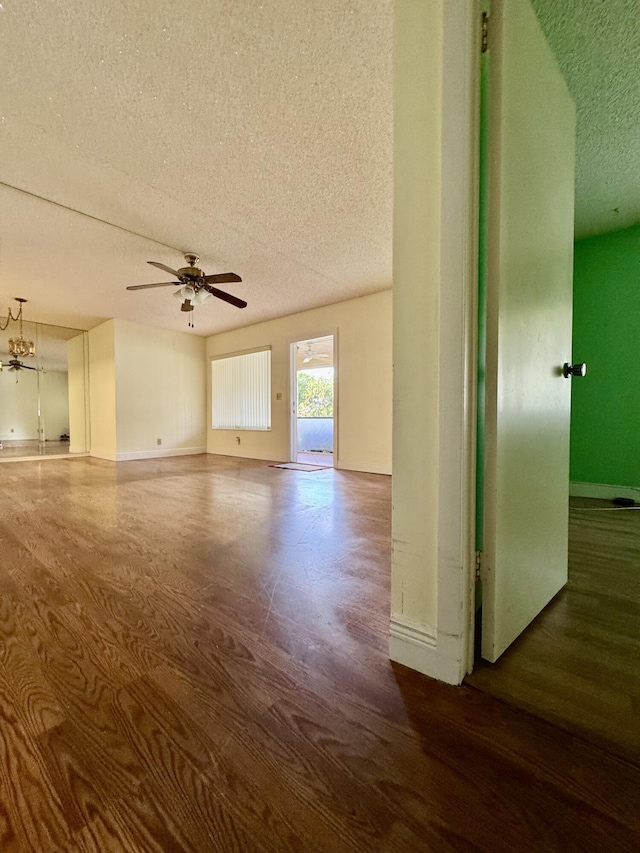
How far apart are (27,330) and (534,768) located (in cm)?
897

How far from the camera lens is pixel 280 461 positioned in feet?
20.3

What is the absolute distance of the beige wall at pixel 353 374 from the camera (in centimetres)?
488

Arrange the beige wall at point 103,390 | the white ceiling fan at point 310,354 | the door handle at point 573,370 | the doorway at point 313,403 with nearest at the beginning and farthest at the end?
the door handle at point 573,370 < the doorway at point 313,403 < the beige wall at point 103,390 < the white ceiling fan at point 310,354

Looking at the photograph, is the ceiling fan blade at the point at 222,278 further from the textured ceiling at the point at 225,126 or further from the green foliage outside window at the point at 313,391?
the green foliage outside window at the point at 313,391

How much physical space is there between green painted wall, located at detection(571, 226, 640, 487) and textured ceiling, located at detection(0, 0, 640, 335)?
11.2 inches

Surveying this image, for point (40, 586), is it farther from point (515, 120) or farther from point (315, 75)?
point (315, 75)

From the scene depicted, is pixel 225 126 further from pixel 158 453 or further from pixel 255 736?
pixel 158 453

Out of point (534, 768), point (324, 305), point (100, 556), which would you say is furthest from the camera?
point (324, 305)

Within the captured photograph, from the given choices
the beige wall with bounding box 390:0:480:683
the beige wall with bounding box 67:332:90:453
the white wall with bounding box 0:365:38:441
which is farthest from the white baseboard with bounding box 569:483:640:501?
the white wall with bounding box 0:365:38:441

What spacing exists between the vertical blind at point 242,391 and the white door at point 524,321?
531cm

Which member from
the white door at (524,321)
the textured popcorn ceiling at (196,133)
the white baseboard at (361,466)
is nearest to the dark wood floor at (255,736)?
the white door at (524,321)

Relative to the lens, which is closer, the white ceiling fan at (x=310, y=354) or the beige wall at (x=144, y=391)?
the beige wall at (x=144, y=391)

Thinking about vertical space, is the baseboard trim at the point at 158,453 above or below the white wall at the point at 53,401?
below

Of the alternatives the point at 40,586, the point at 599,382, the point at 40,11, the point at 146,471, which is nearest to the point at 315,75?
the point at 40,11
